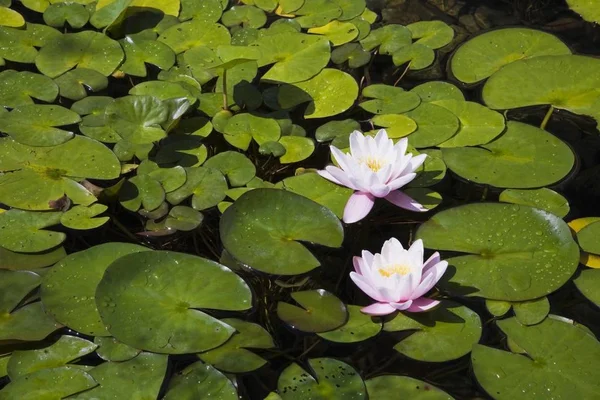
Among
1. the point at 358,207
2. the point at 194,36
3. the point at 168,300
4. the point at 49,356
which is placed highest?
the point at 194,36

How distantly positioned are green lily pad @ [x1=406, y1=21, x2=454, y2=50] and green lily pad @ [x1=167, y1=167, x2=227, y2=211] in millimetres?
1294

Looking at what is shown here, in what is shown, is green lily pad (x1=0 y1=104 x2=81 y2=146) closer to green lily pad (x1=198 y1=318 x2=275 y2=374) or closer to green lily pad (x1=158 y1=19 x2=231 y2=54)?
green lily pad (x1=158 y1=19 x2=231 y2=54)

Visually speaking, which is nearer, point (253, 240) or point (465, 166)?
point (253, 240)

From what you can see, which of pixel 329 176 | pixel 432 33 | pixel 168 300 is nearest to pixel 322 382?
pixel 168 300

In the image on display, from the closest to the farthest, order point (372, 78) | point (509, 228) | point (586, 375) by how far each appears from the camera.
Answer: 1. point (586, 375)
2. point (509, 228)
3. point (372, 78)

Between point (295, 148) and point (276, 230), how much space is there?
543mm

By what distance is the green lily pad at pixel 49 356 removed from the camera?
2.04 m

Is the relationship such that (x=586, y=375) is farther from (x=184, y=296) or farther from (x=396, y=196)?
(x=184, y=296)

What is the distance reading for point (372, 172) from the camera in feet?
7.45

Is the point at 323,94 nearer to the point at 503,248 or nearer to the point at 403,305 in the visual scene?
the point at 503,248

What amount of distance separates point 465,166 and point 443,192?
0.13 meters

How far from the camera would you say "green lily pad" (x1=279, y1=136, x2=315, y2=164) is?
2707mm

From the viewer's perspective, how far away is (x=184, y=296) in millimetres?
2121

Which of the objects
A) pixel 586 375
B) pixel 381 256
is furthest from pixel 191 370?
pixel 586 375
